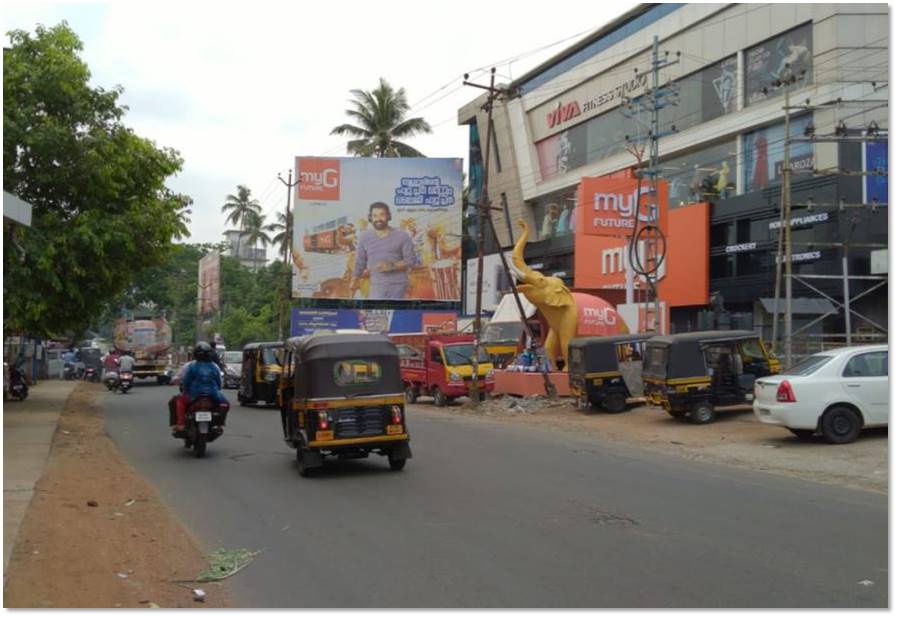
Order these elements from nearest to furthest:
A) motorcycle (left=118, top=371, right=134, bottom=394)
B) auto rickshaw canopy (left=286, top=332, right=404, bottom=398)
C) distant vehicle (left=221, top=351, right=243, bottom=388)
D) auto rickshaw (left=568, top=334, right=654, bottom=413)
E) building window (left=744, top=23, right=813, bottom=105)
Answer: auto rickshaw canopy (left=286, top=332, right=404, bottom=398) < auto rickshaw (left=568, top=334, right=654, bottom=413) < building window (left=744, top=23, right=813, bottom=105) < motorcycle (left=118, top=371, right=134, bottom=394) < distant vehicle (left=221, top=351, right=243, bottom=388)

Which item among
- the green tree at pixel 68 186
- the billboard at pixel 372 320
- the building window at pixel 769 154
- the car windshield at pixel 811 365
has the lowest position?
the car windshield at pixel 811 365

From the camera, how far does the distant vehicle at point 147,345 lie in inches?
1624

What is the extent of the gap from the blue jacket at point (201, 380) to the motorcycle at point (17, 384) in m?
13.7

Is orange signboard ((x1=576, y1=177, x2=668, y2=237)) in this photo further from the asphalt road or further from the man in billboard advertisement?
the man in billboard advertisement

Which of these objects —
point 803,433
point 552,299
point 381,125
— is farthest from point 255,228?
point 803,433

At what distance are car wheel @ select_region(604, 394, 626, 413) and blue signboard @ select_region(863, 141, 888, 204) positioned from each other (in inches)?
436

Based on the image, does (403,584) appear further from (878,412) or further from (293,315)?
(293,315)

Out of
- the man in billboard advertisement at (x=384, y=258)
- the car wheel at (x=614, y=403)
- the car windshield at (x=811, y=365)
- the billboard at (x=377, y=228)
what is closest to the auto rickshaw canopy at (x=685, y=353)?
the car wheel at (x=614, y=403)

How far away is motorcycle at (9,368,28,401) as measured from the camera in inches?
984

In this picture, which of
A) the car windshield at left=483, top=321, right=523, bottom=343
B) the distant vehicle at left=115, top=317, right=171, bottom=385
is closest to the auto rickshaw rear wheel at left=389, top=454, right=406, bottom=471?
the car windshield at left=483, top=321, right=523, bottom=343

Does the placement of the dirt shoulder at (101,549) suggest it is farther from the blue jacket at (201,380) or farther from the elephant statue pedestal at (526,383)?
the elephant statue pedestal at (526,383)

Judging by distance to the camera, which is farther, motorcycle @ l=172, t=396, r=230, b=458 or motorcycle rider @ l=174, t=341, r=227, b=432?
motorcycle rider @ l=174, t=341, r=227, b=432

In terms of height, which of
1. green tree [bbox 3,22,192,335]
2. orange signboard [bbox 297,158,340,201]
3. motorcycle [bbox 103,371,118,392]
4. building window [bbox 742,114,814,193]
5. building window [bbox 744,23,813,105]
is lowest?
motorcycle [bbox 103,371,118,392]

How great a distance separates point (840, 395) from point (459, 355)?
13923mm
